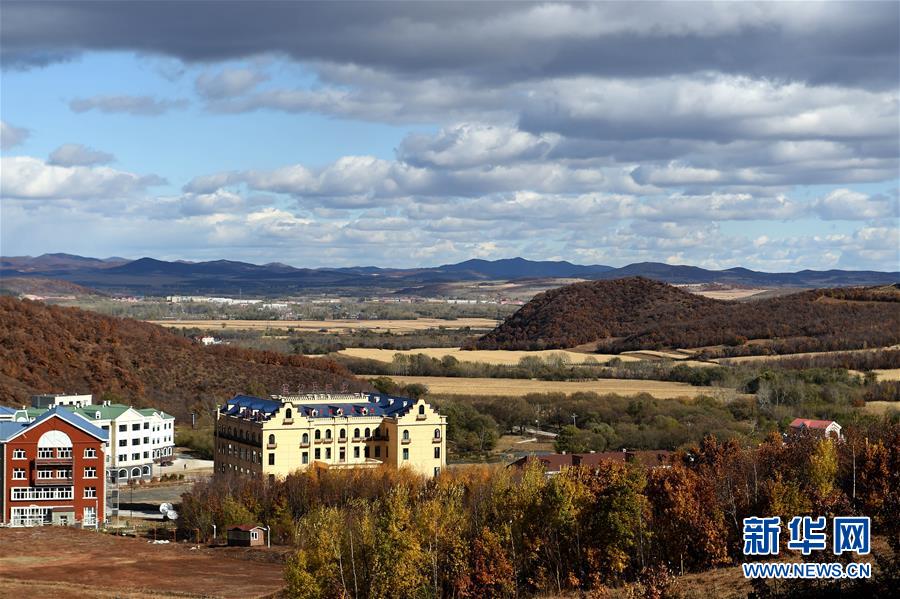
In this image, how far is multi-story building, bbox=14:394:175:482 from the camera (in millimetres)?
101875

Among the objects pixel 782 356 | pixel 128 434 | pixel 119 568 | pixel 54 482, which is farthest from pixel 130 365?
pixel 782 356

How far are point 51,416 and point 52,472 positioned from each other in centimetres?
334

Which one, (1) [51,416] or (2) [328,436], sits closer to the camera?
(1) [51,416]

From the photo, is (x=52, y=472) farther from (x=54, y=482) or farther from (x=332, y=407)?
(x=332, y=407)

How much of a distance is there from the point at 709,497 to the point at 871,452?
1142 centimetres

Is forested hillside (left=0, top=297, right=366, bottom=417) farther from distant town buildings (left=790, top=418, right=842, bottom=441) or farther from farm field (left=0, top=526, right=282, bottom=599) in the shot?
farm field (left=0, top=526, right=282, bottom=599)

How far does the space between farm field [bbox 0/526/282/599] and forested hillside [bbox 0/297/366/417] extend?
1992 inches

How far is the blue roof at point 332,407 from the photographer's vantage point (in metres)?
86.5

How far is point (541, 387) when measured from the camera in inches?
6122

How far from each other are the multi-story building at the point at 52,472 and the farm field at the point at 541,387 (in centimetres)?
6211

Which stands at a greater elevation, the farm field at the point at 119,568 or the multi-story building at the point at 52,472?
the multi-story building at the point at 52,472

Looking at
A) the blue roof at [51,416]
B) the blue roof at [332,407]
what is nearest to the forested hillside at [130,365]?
the blue roof at [332,407]

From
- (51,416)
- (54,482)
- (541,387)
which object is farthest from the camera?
(541,387)

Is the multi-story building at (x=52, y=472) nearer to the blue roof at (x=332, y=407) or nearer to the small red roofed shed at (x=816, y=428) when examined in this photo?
the blue roof at (x=332, y=407)
